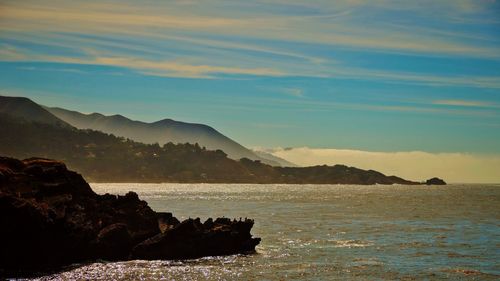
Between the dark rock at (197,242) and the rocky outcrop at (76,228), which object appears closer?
the rocky outcrop at (76,228)

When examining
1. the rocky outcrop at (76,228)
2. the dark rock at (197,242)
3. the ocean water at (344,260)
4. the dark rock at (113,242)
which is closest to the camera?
the rocky outcrop at (76,228)

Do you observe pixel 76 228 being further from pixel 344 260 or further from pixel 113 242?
pixel 344 260

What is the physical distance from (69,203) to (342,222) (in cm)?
5659

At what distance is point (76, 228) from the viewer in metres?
50.8

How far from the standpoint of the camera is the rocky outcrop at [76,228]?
47000 mm

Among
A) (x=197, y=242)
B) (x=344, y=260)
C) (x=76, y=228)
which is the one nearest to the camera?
(x=76, y=228)

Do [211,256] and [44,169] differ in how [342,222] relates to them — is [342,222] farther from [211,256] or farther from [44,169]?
[44,169]

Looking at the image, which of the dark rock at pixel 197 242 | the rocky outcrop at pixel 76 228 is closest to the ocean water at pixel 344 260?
the dark rock at pixel 197 242

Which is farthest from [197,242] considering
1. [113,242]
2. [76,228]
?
[76,228]

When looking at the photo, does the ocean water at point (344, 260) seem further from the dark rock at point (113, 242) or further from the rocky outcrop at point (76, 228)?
the rocky outcrop at point (76, 228)

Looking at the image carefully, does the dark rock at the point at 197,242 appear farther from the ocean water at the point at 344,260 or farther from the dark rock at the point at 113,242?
the ocean water at the point at 344,260

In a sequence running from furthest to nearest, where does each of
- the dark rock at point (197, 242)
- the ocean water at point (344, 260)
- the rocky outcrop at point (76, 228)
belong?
1. the dark rock at point (197, 242)
2. the ocean water at point (344, 260)
3. the rocky outcrop at point (76, 228)

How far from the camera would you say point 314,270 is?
51.5 meters

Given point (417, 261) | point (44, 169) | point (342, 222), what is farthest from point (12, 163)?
point (342, 222)
